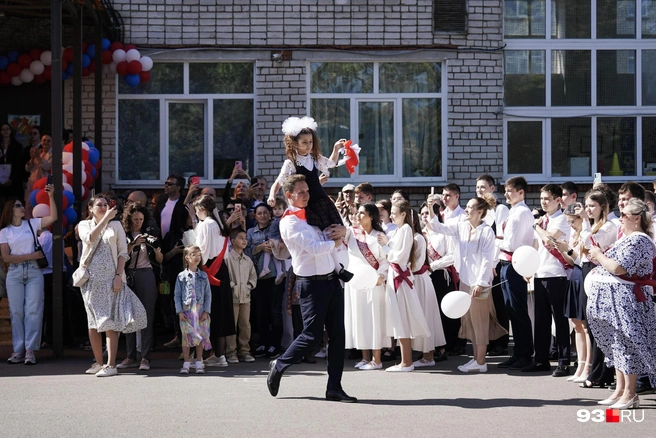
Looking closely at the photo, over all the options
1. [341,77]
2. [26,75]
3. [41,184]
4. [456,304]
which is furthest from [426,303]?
[26,75]

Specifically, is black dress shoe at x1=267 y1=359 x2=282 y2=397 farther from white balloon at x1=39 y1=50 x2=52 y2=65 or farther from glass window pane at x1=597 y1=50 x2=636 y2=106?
glass window pane at x1=597 y1=50 x2=636 y2=106

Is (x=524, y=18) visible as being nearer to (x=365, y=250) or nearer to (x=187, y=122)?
(x=187, y=122)

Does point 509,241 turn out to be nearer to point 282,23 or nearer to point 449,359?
point 449,359

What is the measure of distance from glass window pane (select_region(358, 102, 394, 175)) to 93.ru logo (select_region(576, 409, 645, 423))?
8.55 metres

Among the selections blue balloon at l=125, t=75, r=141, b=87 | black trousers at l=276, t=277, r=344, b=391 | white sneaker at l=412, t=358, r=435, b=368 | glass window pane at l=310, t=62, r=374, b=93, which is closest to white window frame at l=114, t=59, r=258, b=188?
blue balloon at l=125, t=75, r=141, b=87

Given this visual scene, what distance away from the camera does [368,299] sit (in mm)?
11086

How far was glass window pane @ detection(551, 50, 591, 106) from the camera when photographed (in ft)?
53.8

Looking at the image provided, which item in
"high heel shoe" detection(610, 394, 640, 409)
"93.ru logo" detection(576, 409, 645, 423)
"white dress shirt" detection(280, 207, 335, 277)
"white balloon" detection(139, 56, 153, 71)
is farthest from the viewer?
→ "white balloon" detection(139, 56, 153, 71)

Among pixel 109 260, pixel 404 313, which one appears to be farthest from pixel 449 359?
pixel 109 260

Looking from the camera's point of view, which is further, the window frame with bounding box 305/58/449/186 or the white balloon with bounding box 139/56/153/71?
the window frame with bounding box 305/58/449/186

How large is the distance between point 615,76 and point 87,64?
8820 mm

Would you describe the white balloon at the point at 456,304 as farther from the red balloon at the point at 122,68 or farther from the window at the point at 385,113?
the red balloon at the point at 122,68

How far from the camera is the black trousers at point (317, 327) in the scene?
345 inches

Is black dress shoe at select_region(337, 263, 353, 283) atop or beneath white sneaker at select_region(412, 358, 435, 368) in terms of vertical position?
atop
